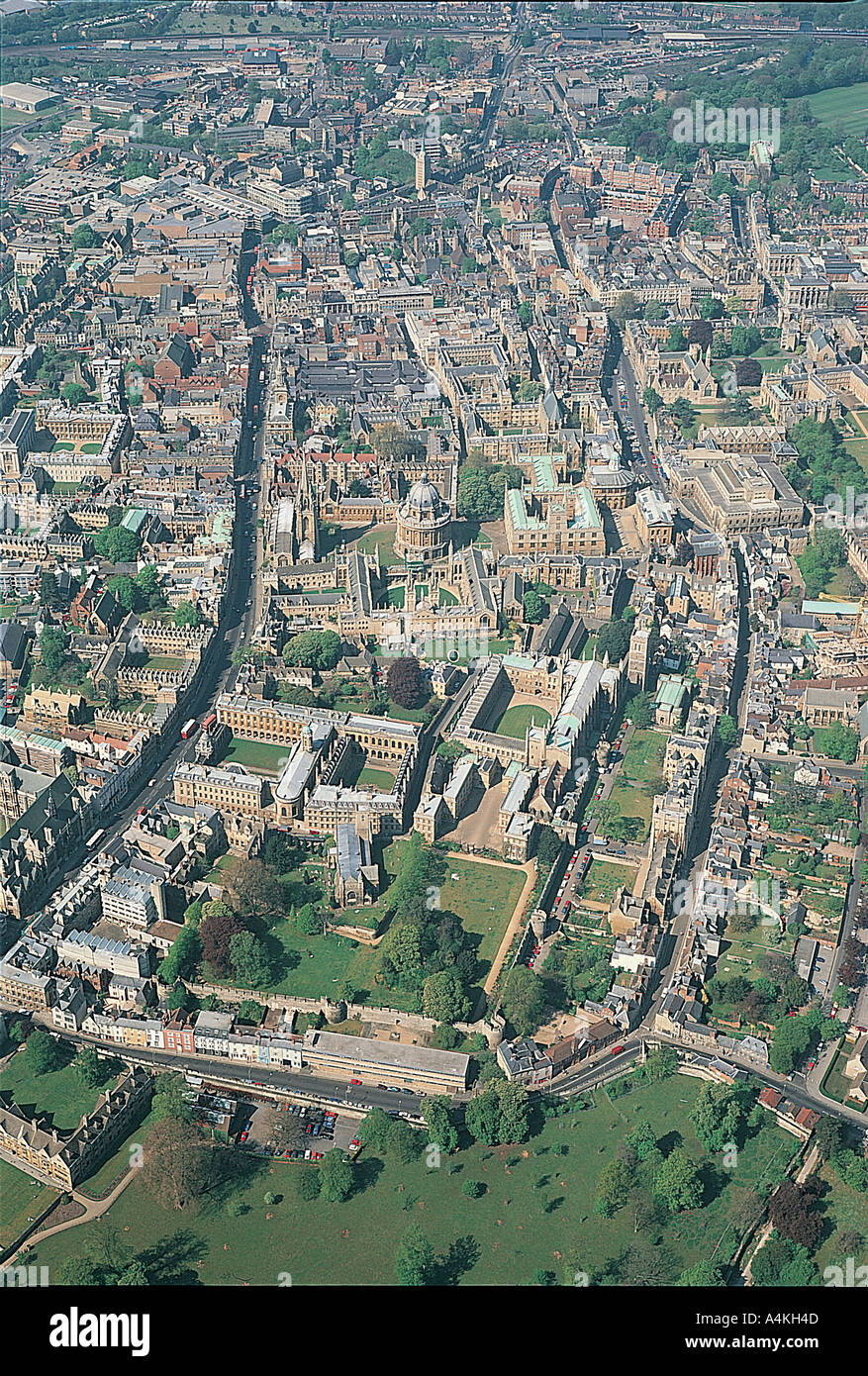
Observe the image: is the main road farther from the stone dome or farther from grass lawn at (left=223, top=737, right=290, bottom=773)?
the stone dome

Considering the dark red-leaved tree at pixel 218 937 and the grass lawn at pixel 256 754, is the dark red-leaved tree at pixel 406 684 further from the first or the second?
the dark red-leaved tree at pixel 218 937

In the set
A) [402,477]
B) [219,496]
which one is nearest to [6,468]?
[219,496]

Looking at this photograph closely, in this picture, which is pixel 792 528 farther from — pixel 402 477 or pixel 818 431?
pixel 402 477

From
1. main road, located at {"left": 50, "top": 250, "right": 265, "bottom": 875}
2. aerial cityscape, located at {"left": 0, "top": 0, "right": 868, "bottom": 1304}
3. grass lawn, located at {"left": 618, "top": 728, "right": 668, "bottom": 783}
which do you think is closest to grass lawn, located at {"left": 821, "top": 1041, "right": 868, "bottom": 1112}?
aerial cityscape, located at {"left": 0, "top": 0, "right": 868, "bottom": 1304}

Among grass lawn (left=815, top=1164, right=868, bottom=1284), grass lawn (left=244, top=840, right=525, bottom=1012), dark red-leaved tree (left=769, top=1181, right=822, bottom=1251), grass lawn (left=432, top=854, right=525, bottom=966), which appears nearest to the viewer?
grass lawn (left=815, top=1164, right=868, bottom=1284)

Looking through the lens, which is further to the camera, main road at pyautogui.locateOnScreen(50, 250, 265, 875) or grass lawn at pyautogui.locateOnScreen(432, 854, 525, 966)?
main road at pyautogui.locateOnScreen(50, 250, 265, 875)

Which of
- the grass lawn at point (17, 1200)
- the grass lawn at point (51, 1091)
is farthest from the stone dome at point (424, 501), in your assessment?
the grass lawn at point (17, 1200)

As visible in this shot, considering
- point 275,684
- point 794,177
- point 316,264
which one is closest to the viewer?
point 275,684
